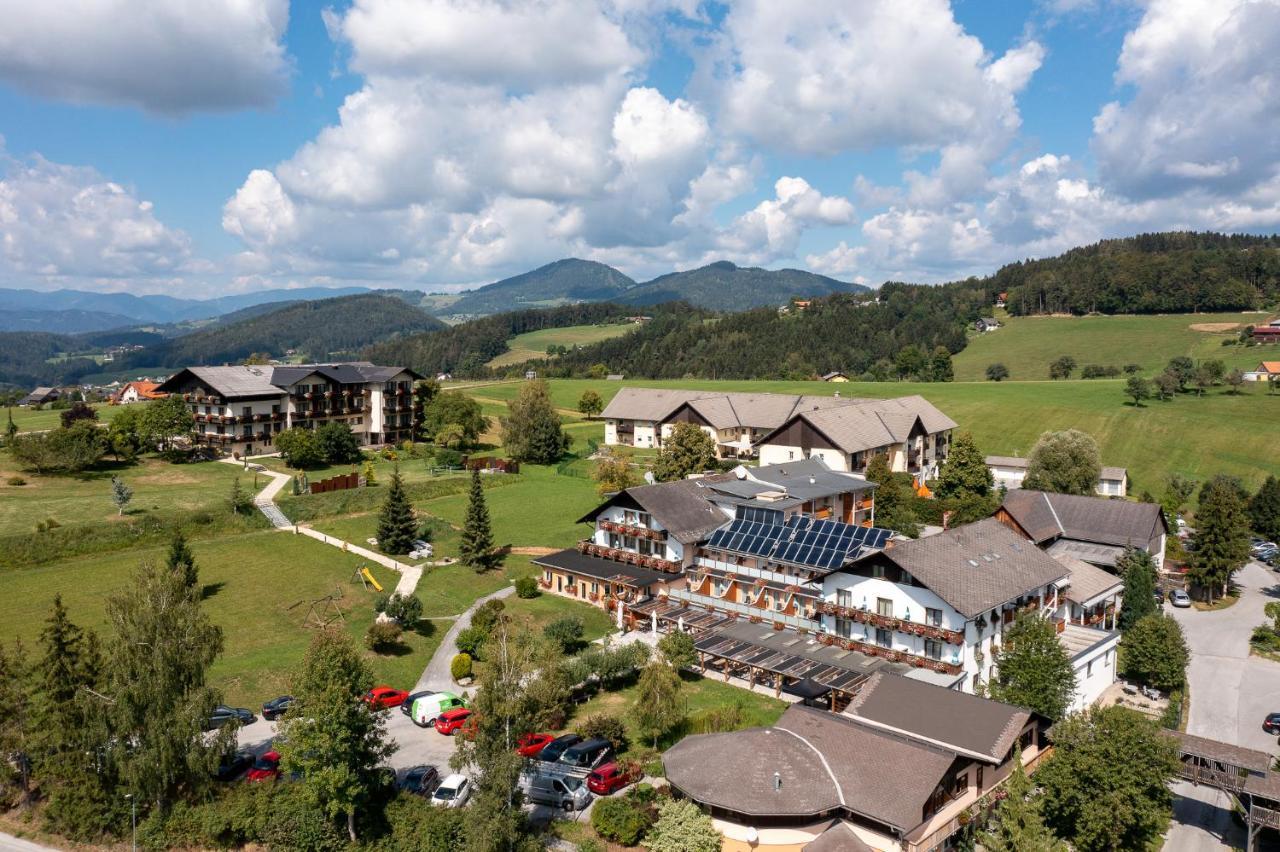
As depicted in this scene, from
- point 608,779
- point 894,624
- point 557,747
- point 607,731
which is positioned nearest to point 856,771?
point 608,779

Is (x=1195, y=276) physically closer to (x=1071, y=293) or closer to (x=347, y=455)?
(x=1071, y=293)

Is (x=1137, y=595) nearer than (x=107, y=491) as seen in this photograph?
Yes

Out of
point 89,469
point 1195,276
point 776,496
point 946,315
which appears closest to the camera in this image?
point 776,496

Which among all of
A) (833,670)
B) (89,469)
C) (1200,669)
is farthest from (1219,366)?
(89,469)

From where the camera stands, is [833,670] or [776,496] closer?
[833,670]

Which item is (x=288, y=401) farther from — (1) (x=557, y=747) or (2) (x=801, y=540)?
(1) (x=557, y=747)

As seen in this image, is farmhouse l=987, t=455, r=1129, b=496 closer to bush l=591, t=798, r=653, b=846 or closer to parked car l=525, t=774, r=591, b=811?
parked car l=525, t=774, r=591, b=811

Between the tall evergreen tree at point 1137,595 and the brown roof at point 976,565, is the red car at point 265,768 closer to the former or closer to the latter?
the brown roof at point 976,565
